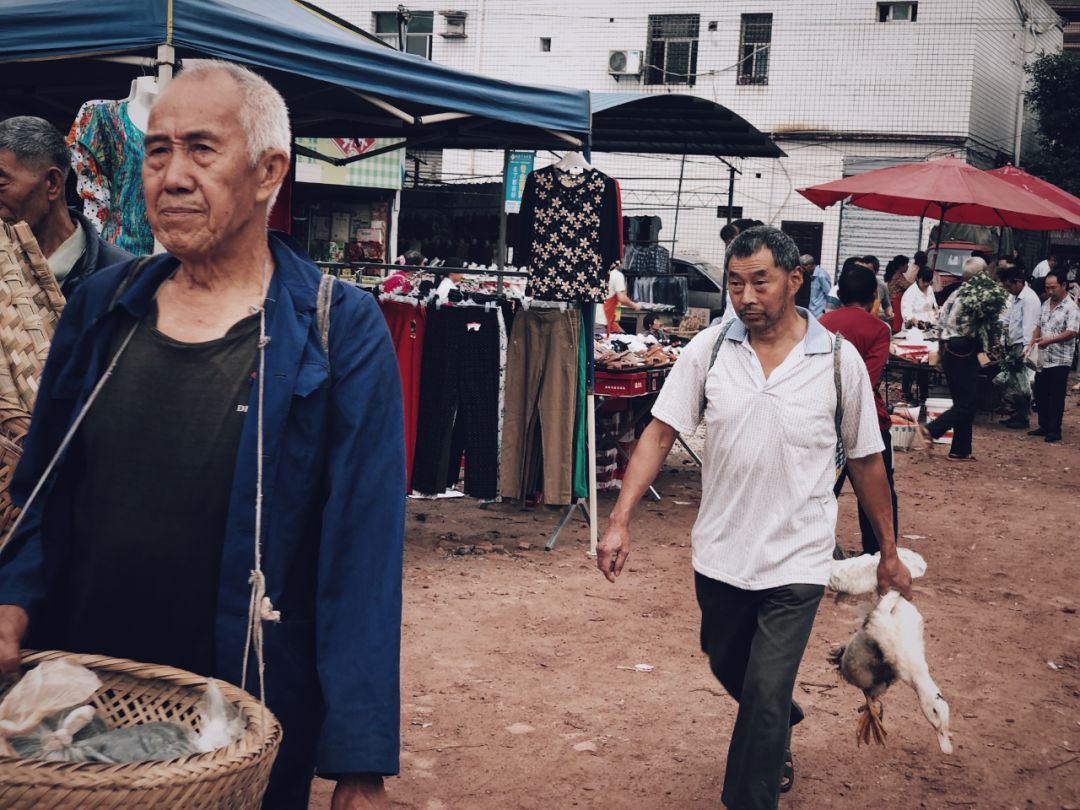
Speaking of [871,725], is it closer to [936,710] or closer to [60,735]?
[936,710]

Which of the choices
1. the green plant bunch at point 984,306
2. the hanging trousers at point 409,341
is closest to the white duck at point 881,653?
the hanging trousers at point 409,341

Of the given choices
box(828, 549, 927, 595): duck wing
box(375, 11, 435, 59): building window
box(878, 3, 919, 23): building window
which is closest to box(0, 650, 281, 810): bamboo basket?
box(828, 549, 927, 595): duck wing

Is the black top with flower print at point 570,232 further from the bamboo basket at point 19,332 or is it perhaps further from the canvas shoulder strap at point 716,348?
the bamboo basket at point 19,332

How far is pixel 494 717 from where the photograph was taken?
15.2 ft

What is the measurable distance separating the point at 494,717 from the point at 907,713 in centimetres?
198

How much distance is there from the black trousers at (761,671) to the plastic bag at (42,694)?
2249 mm

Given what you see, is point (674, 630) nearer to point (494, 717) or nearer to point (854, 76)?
point (494, 717)

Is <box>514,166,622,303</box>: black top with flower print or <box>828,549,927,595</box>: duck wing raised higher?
<box>514,166,622,303</box>: black top with flower print

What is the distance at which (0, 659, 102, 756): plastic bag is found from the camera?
5.09 feet

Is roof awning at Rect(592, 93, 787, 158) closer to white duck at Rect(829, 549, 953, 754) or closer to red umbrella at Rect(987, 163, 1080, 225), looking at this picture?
red umbrella at Rect(987, 163, 1080, 225)

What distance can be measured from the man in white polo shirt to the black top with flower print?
3232 millimetres

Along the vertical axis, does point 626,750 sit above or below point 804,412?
below

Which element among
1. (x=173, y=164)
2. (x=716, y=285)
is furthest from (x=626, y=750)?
(x=716, y=285)

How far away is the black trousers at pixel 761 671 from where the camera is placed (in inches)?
130
